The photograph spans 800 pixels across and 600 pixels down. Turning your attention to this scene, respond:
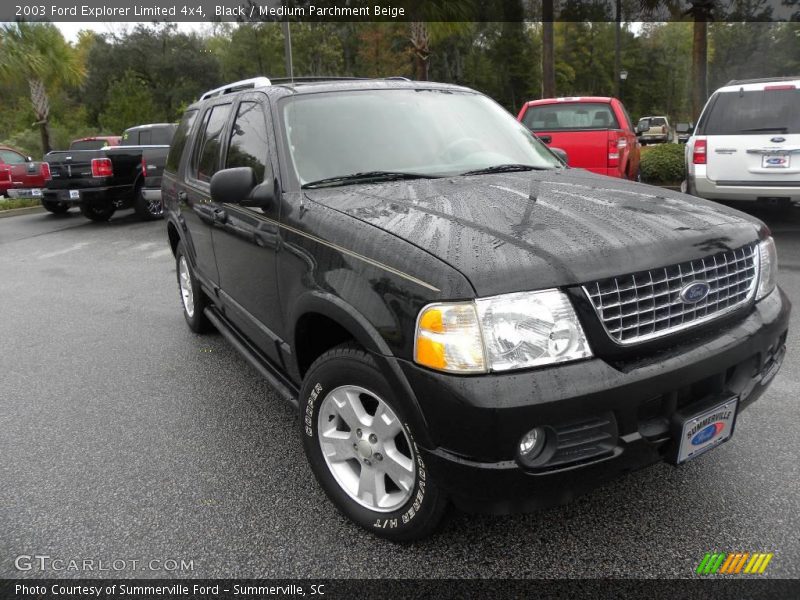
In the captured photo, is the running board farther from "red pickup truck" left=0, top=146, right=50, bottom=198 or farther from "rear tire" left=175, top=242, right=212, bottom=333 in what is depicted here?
"red pickup truck" left=0, top=146, right=50, bottom=198

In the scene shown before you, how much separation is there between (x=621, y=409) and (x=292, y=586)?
1.34 m

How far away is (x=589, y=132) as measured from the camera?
29.5 feet

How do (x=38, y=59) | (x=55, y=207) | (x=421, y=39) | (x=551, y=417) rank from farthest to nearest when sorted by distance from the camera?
(x=38, y=59)
(x=421, y=39)
(x=55, y=207)
(x=551, y=417)

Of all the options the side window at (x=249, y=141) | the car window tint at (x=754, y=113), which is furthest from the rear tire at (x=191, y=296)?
the car window tint at (x=754, y=113)

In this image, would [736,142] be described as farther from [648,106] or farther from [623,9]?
[648,106]

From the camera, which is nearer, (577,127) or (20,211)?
(577,127)

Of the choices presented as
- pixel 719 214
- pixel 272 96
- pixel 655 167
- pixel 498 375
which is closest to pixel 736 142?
pixel 655 167

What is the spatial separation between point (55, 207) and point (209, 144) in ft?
39.2

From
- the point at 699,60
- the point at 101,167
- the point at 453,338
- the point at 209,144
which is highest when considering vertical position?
the point at 699,60

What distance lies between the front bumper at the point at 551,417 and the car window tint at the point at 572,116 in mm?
8237

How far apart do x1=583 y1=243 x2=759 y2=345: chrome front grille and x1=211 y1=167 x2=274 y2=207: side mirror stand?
1639 mm

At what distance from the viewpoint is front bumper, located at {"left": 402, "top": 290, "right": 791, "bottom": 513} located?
1.95m

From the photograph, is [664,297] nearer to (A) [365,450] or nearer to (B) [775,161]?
(A) [365,450]

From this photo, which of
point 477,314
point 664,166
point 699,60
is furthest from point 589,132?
point 699,60
